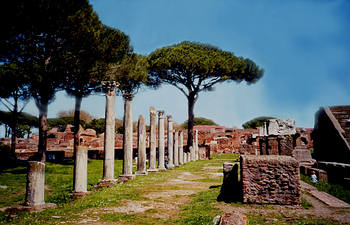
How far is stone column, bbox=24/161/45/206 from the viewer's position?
5083mm

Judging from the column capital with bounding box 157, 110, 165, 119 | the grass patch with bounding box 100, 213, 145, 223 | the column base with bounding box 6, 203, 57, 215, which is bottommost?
the column base with bounding box 6, 203, 57, 215

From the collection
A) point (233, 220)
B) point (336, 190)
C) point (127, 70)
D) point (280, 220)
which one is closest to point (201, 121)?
point (127, 70)

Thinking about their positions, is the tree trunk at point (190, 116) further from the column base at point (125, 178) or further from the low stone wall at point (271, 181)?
the low stone wall at point (271, 181)

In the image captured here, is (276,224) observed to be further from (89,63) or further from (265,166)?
(89,63)

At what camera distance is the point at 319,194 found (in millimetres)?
5297

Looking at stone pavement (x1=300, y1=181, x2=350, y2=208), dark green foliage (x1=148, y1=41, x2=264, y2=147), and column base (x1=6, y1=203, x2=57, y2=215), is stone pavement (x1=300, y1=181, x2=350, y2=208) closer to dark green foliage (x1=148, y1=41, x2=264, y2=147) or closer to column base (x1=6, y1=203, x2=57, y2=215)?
column base (x1=6, y1=203, x2=57, y2=215)

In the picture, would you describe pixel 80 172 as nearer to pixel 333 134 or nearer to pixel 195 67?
pixel 333 134

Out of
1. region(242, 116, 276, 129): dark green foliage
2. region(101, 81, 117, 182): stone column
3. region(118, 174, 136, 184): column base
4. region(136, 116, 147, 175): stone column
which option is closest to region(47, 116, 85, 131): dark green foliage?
region(242, 116, 276, 129): dark green foliage

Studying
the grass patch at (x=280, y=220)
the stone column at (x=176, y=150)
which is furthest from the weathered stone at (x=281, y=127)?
the stone column at (x=176, y=150)

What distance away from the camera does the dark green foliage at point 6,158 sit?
15.6 metres

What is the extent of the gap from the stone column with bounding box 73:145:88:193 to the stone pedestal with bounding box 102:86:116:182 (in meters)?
1.35

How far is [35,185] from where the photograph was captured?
517 centimetres

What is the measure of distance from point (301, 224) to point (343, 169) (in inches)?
176

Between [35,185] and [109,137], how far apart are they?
3.03 metres
